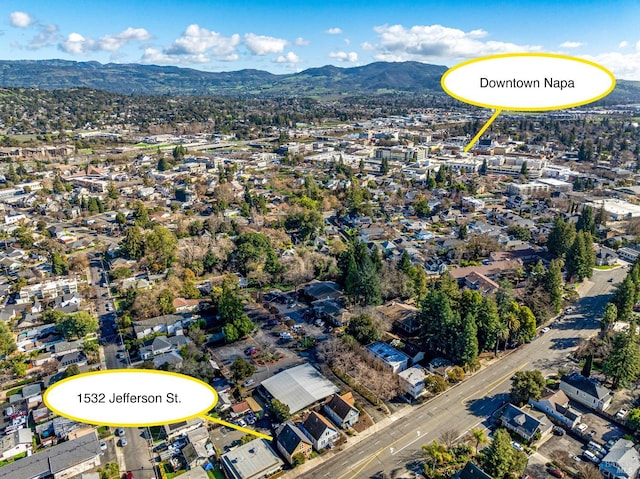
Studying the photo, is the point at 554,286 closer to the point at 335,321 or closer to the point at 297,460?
the point at 335,321

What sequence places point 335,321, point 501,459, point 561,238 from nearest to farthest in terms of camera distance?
point 501,459, point 335,321, point 561,238

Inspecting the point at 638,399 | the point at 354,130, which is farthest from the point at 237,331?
the point at 354,130

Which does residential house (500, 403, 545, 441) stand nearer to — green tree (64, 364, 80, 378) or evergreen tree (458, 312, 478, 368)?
evergreen tree (458, 312, 478, 368)

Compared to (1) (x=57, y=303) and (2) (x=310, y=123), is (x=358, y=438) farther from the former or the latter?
(2) (x=310, y=123)

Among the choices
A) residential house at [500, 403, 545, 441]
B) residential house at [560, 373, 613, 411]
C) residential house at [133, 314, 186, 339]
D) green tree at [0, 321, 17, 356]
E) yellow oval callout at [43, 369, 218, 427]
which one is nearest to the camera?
yellow oval callout at [43, 369, 218, 427]

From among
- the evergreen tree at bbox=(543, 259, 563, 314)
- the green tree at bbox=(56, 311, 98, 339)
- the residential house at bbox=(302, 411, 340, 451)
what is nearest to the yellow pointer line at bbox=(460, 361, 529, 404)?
the evergreen tree at bbox=(543, 259, 563, 314)

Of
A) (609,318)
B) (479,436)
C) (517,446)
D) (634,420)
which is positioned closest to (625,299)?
(609,318)
